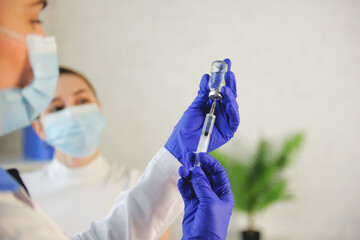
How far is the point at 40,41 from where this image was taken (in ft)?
2.20

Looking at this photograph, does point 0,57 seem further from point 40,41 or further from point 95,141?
point 95,141

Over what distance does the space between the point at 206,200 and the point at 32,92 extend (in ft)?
1.37

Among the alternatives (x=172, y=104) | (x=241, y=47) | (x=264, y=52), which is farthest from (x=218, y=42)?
(x=172, y=104)

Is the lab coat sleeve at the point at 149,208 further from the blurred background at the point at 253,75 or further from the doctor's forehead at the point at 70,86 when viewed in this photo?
the blurred background at the point at 253,75

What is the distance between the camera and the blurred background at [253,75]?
2539 mm

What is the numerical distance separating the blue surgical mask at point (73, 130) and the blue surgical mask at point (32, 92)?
2.38ft

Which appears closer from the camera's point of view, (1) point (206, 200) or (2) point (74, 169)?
(1) point (206, 200)

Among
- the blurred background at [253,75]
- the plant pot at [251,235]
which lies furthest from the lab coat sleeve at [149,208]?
the plant pot at [251,235]

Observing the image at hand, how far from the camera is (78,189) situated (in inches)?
61.6

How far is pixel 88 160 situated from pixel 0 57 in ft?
3.68

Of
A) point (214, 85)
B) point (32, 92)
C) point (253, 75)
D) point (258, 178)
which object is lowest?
point (32, 92)

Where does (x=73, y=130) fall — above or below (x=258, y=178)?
below

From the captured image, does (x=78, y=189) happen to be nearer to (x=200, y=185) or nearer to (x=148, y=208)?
(x=148, y=208)

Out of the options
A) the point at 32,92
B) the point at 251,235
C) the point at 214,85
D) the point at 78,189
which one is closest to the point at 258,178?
the point at 251,235
